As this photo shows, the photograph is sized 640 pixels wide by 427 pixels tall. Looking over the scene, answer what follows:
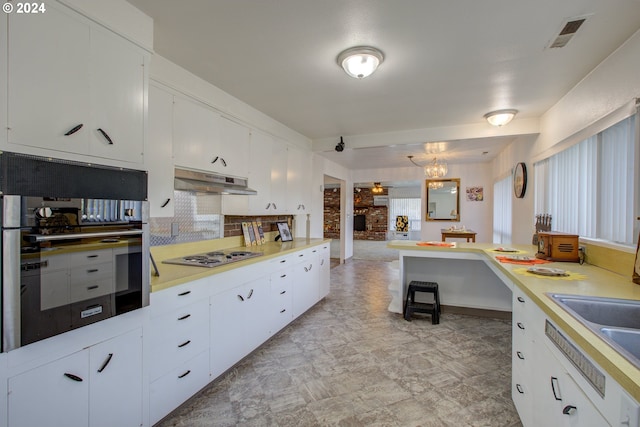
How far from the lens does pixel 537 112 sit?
11.1 ft

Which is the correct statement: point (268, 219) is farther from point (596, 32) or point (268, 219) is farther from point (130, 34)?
point (596, 32)

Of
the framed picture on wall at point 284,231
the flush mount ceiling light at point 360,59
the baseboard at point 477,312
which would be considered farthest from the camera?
the framed picture on wall at point 284,231

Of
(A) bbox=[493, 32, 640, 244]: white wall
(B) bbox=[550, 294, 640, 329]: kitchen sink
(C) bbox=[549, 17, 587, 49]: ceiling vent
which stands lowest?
(B) bbox=[550, 294, 640, 329]: kitchen sink

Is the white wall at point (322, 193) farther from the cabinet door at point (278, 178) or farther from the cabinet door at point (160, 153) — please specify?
the cabinet door at point (160, 153)

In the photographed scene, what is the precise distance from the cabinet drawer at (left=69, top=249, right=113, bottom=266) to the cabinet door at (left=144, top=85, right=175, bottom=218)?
2.20 feet

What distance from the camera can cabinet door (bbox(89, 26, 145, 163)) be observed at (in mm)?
1506

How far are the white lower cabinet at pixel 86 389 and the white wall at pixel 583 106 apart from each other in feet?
10.9

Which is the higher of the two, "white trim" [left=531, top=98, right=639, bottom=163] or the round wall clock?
"white trim" [left=531, top=98, right=639, bottom=163]

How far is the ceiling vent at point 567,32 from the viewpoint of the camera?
1752 millimetres

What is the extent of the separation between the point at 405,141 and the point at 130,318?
3767mm

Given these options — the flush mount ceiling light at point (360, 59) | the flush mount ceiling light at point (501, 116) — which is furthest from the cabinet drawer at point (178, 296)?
the flush mount ceiling light at point (501, 116)

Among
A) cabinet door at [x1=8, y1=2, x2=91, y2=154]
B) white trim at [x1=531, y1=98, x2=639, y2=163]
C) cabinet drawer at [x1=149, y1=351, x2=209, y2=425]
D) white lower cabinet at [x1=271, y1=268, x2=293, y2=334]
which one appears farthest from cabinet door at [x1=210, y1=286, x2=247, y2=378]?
white trim at [x1=531, y1=98, x2=639, y2=163]

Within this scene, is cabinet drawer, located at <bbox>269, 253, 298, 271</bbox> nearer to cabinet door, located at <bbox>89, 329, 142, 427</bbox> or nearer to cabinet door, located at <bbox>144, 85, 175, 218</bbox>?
cabinet door, located at <bbox>144, 85, 175, 218</bbox>

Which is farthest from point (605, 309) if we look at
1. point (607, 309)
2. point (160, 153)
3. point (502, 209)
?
point (502, 209)
